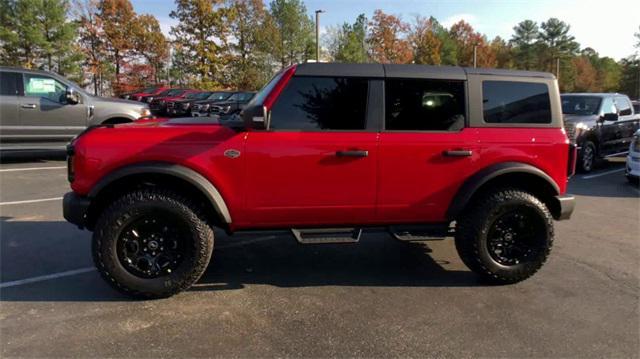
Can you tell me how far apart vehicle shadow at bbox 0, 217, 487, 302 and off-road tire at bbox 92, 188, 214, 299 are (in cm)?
21

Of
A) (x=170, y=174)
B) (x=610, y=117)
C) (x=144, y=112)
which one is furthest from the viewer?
(x=144, y=112)

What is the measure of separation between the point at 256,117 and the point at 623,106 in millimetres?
11489

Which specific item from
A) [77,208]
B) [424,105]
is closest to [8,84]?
[77,208]

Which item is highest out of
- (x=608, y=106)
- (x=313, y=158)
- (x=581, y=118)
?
(x=608, y=106)

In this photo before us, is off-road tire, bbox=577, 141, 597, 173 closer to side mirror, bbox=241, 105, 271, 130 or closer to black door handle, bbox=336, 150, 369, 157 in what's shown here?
black door handle, bbox=336, 150, 369, 157

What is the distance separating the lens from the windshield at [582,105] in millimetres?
11266

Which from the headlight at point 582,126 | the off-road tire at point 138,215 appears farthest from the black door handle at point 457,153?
the headlight at point 582,126

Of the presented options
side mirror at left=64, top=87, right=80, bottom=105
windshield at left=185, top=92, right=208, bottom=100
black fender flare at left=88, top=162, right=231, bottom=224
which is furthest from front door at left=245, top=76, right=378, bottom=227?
windshield at left=185, top=92, right=208, bottom=100

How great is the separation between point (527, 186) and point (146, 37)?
4142 cm

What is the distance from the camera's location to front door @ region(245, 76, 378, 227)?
3971mm

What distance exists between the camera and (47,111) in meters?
10.3

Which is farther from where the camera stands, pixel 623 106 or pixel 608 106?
pixel 623 106

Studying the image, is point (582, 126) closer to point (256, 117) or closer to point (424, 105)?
point (424, 105)

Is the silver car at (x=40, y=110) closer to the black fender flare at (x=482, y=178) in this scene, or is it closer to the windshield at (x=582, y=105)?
the black fender flare at (x=482, y=178)
